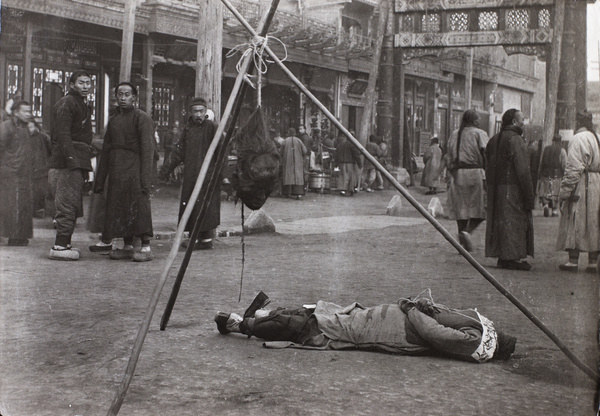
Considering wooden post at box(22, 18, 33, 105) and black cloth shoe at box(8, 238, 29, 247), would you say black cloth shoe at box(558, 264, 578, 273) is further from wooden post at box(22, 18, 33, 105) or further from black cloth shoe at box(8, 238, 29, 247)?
wooden post at box(22, 18, 33, 105)

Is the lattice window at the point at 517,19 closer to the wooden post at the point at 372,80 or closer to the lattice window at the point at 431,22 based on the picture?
the lattice window at the point at 431,22

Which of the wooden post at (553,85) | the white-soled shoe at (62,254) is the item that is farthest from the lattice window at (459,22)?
the white-soled shoe at (62,254)

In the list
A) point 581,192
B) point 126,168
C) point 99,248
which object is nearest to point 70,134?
point 126,168

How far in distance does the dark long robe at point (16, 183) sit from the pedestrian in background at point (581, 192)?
19.5 ft

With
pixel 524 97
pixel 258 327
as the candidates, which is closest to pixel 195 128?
pixel 258 327

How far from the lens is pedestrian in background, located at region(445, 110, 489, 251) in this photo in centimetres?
873

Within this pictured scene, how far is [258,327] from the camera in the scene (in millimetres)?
4344

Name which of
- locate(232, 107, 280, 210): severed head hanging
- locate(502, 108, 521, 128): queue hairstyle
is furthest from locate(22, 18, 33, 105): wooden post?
locate(232, 107, 280, 210): severed head hanging

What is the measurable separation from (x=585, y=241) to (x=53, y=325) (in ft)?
17.5

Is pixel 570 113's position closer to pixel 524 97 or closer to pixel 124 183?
pixel 124 183

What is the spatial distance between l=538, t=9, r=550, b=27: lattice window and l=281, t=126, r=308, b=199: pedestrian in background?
644 centimetres

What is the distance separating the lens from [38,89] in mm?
14438

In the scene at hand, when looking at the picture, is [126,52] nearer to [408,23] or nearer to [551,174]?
[551,174]

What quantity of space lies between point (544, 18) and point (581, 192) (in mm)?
10583
